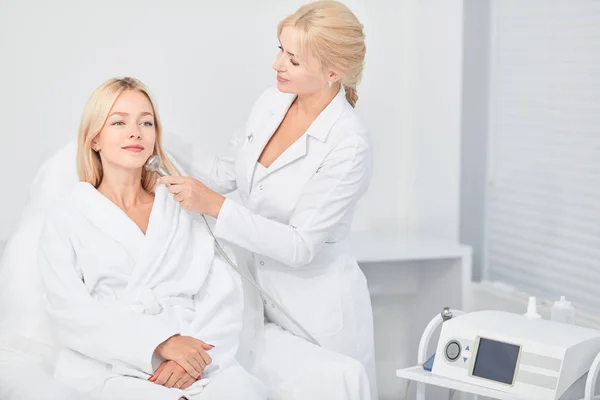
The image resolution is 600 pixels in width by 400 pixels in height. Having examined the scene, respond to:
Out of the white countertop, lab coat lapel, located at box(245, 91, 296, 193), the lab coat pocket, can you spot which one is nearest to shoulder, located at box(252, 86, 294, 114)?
lab coat lapel, located at box(245, 91, 296, 193)

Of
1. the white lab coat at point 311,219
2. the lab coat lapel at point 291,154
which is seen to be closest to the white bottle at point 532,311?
the white lab coat at point 311,219

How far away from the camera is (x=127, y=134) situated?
82.6 inches

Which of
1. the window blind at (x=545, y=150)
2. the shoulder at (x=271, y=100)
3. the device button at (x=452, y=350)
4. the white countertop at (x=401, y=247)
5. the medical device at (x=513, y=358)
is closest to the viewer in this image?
the medical device at (x=513, y=358)

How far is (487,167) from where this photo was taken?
125 inches

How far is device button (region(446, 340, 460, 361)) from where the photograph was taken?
2018mm

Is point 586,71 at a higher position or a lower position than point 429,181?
higher

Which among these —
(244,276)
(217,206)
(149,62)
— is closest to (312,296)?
(244,276)

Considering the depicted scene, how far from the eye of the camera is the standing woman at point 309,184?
2.16 m

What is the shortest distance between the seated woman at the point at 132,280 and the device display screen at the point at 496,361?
48 cm

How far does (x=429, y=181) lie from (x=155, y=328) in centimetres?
157

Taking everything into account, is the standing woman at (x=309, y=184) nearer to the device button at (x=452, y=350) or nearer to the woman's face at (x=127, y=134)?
the woman's face at (x=127, y=134)

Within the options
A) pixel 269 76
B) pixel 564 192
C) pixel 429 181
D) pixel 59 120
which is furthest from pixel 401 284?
pixel 59 120

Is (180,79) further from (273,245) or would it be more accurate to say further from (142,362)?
(142,362)

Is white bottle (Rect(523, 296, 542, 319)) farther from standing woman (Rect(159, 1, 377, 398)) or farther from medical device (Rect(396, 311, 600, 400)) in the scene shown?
standing woman (Rect(159, 1, 377, 398))
